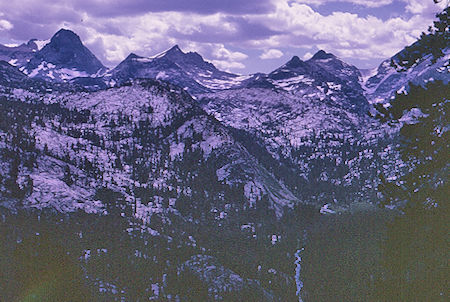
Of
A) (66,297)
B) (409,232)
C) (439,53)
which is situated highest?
(439,53)

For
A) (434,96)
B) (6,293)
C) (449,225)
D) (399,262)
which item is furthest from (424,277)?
(6,293)

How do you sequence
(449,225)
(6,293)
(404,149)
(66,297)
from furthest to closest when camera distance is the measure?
1. (6,293)
2. (66,297)
3. (404,149)
4. (449,225)

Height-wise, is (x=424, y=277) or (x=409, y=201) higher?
(x=409, y=201)

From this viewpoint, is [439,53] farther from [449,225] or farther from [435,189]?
[449,225]

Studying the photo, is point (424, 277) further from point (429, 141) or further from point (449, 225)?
point (429, 141)

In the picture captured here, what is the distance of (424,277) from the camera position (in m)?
26.6

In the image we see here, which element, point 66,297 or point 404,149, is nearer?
point 404,149

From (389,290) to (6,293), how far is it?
142676mm

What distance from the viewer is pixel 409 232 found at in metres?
27.2

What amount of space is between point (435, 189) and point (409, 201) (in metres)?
1.72

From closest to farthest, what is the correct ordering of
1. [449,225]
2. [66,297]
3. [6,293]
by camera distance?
[449,225] < [66,297] < [6,293]

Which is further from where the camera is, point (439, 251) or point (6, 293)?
point (6, 293)

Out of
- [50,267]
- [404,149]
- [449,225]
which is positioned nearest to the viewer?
[449,225]

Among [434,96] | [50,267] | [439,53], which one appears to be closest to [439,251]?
[434,96]
